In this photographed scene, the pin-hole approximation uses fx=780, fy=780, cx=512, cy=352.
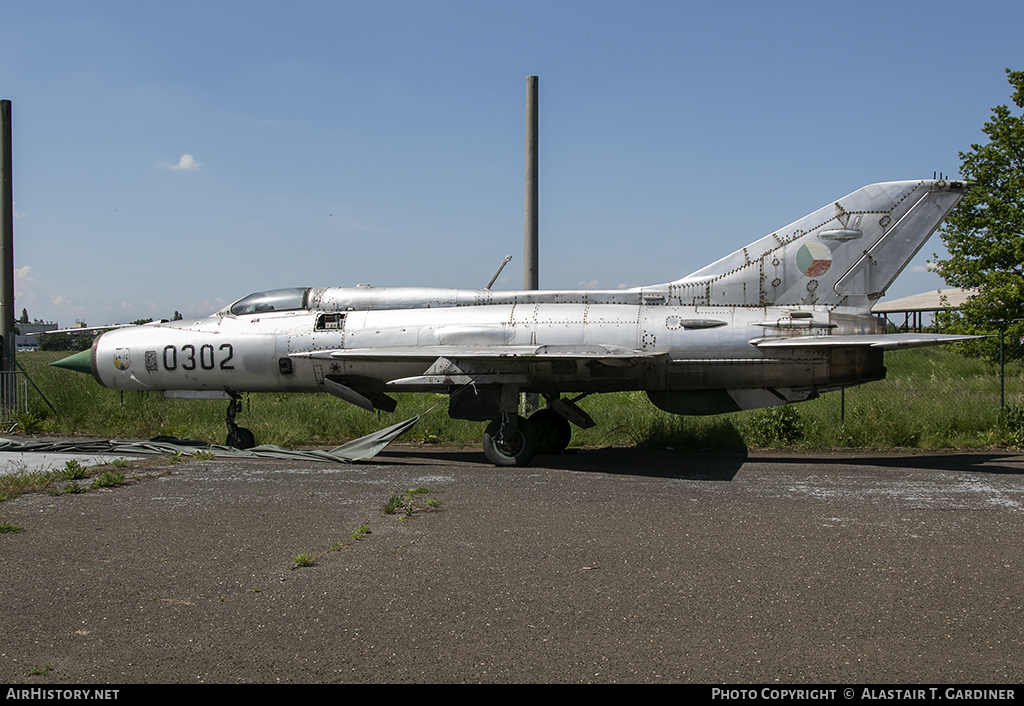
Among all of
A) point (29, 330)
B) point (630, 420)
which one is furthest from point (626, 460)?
point (29, 330)

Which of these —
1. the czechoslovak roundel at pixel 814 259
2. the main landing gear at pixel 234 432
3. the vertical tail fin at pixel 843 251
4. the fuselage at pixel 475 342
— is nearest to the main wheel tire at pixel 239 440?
the main landing gear at pixel 234 432

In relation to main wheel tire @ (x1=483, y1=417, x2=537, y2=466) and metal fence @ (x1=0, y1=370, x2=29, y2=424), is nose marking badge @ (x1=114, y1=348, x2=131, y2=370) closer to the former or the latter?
metal fence @ (x1=0, y1=370, x2=29, y2=424)

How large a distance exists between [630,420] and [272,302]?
655 cm

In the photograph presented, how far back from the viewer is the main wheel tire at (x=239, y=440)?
1297cm

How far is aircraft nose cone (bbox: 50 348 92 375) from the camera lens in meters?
13.4

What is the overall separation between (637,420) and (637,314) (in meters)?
3.21

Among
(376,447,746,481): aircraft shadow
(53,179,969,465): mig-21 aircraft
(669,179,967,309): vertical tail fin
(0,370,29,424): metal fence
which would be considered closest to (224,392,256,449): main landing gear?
(53,179,969,465): mig-21 aircraft

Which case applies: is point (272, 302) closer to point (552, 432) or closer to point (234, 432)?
point (234, 432)

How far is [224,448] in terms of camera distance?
12.6 m

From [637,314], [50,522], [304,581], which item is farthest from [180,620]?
[637,314]

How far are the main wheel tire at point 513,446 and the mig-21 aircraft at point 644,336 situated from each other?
2cm

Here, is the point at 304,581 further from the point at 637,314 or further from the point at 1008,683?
the point at 637,314

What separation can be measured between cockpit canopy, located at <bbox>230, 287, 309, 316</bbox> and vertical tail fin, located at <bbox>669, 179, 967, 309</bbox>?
6.26 metres

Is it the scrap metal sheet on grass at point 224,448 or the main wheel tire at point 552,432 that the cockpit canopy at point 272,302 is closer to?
the scrap metal sheet on grass at point 224,448
